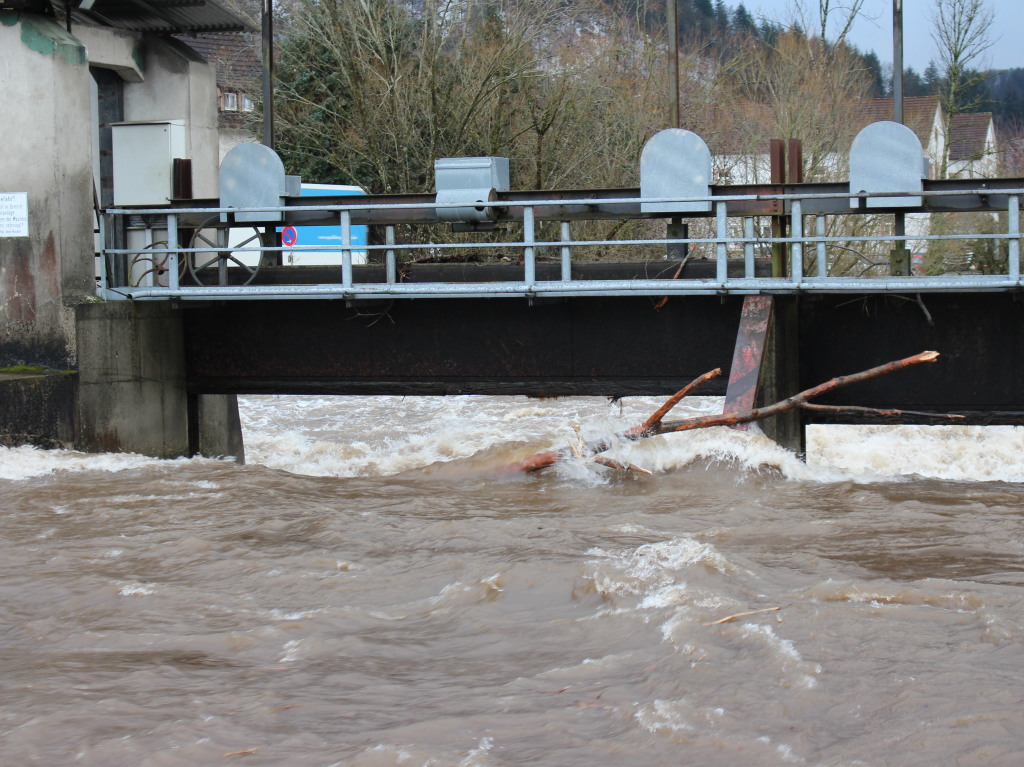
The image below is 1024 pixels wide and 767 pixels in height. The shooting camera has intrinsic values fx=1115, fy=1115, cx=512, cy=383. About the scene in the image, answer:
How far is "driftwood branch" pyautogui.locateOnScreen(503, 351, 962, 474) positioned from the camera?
928 cm

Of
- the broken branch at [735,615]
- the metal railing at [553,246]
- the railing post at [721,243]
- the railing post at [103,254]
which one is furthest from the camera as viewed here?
the railing post at [103,254]

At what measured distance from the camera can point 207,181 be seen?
1445cm

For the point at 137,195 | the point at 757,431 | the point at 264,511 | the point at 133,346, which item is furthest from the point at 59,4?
the point at 757,431

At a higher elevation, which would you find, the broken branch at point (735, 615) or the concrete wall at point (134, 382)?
the concrete wall at point (134, 382)

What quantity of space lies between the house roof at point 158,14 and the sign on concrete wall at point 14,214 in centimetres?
314

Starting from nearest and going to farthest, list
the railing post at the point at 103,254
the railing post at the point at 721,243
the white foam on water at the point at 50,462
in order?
the railing post at the point at 721,243 → the white foam on water at the point at 50,462 → the railing post at the point at 103,254

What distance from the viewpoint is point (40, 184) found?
37.6ft

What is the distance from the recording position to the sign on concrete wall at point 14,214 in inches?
448

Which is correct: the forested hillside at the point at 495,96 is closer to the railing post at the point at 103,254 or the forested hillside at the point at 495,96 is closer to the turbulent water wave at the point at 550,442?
the turbulent water wave at the point at 550,442

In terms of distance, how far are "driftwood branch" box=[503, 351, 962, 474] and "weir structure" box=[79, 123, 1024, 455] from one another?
295 mm

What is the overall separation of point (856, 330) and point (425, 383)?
178 inches

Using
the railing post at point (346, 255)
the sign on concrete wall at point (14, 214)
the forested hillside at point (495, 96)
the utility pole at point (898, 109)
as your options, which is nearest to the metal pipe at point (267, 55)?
the sign on concrete wall at point (14, 214)

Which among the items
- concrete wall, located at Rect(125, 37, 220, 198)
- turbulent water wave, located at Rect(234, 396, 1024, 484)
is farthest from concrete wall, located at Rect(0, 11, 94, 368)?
turbulent water wave, located at Rect(234, 396, 1024, 484)

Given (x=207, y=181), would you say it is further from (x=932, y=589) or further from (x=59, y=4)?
(x=932, y=589)
